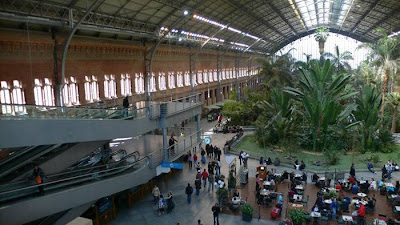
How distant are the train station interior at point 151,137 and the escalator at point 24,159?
0.18 feet

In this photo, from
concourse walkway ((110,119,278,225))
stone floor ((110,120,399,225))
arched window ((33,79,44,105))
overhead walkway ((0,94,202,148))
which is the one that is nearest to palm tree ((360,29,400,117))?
stone floor ((110,120,399,225))

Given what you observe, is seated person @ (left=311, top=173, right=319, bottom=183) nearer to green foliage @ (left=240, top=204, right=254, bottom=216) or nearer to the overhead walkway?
green foliage @ (left=240, top=204, right=254, bottom=216)

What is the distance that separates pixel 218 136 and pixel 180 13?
11.5 metres

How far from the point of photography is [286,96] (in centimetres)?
2716

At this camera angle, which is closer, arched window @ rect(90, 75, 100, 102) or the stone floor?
the stone floor

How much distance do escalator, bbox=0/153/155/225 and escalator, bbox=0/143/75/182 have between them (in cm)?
86

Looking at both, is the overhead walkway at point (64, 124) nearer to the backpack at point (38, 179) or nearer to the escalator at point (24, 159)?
the backpack at point (38, 179)

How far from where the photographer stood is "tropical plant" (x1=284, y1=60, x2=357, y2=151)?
2359 cm

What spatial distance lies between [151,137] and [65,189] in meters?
10.4

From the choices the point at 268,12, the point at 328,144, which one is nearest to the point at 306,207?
the point at 328,144

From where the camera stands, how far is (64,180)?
36.5ft

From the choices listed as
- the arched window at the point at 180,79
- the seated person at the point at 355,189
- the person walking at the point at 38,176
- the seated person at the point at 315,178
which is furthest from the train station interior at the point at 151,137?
the arched window at the point at 180,79

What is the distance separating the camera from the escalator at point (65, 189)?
9.87 meters

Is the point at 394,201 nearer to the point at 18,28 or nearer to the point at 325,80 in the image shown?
the point at 325,80
